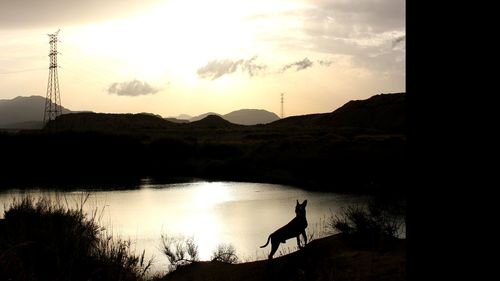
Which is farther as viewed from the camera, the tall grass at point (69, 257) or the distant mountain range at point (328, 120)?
the distant mountain range at point (328, 120)

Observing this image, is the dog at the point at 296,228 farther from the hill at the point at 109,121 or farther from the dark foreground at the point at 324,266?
the hill at the point at 109,121

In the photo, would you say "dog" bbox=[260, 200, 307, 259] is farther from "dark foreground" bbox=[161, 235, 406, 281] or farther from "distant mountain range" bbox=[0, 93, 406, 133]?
"distant mountain range" bbox=[0, 93, 406, 133]

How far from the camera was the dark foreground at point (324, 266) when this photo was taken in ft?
31.7

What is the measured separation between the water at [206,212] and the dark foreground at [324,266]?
2.73m

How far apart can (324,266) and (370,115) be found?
96726 mm

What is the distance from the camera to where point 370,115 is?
10444 centimetres

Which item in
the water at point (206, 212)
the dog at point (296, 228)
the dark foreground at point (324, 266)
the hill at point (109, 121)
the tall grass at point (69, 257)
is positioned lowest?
the water at point (206, 212)

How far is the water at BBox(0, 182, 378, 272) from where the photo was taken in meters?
19.1

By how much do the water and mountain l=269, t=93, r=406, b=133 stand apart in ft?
192

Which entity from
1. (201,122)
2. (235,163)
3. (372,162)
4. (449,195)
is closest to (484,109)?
(449,195)

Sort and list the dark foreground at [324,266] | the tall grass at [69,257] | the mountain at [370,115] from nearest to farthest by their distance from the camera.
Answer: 1. the tall grass at [69,257]
2. the dark foreground at [324,266]
3. the mountain at [370,115]

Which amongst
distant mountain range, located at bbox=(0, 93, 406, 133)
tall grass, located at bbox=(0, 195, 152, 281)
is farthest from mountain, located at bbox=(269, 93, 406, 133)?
tall grass, located at bbox=(0, 195, 152, 281)

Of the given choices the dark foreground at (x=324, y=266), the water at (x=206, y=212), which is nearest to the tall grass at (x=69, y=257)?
the dark foreground at (x=324, y=266)

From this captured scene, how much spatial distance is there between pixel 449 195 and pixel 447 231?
8 centimetres
